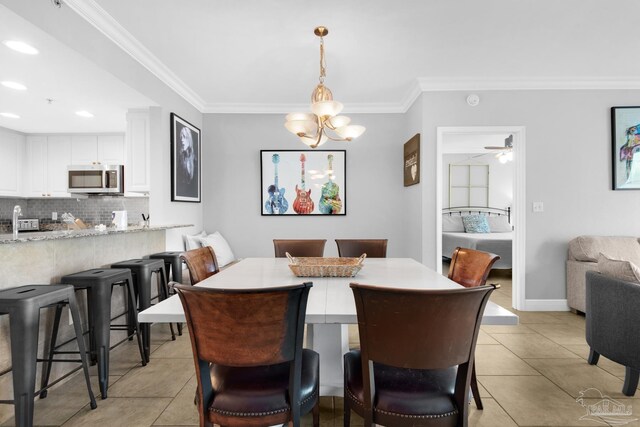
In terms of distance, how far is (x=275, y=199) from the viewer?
4.64m

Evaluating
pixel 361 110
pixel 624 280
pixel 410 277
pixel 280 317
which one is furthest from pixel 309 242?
pixel 361 110

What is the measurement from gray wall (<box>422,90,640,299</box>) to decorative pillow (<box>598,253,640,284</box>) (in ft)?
4.96

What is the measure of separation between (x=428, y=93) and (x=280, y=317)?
11.4ft

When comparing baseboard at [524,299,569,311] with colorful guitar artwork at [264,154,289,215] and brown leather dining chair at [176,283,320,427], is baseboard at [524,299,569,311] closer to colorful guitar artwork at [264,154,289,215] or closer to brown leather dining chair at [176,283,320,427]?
colorful guitar artwork at [264,154,289,215]

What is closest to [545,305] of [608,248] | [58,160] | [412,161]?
[608,248]

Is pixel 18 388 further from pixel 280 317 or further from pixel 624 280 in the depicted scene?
pixel 624 280

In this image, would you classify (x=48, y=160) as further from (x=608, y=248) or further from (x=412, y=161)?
(x=608, y=248)

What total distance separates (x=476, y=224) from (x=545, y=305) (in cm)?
317

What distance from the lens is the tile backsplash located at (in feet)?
17.3

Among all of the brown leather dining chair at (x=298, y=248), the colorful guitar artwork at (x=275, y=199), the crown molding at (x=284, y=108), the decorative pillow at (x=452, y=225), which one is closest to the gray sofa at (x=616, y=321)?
the brown leather dining chair at (x=298, y=248)

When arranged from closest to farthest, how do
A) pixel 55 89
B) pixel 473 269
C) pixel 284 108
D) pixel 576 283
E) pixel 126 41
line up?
pixel 473 269, pixel 126 41, pixel 55 89, pixel 576 283, pixel 284 108

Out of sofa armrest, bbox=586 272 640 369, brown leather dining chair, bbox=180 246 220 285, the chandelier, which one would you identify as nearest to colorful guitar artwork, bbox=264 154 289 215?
the chandelier

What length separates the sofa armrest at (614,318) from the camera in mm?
2002

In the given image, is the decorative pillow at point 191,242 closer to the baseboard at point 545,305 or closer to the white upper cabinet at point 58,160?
the white upper cabinet at point 58,160
